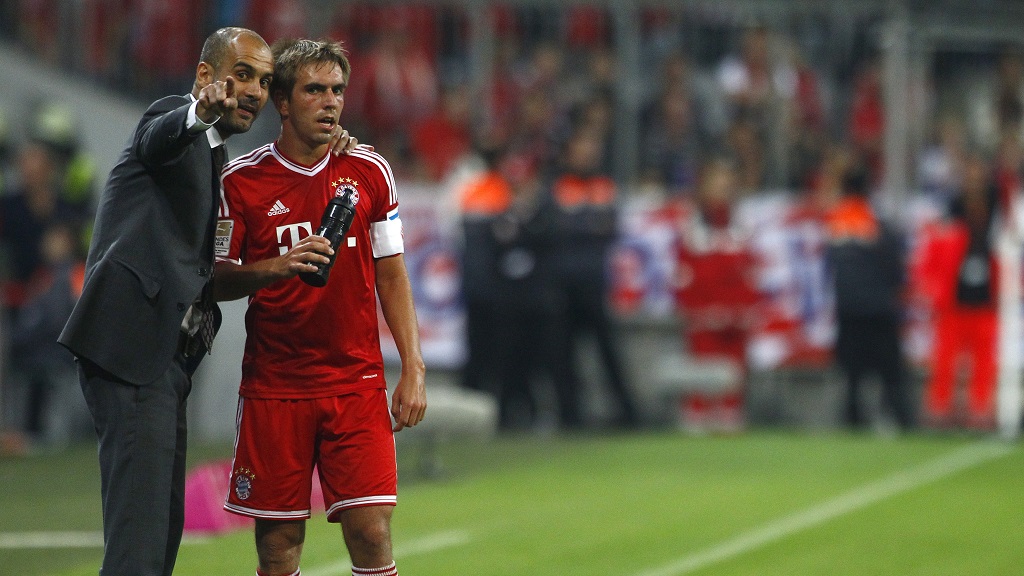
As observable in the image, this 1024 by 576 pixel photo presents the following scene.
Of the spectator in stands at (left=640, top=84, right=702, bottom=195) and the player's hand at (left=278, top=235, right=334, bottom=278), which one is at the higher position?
the spectator in stands at (left=640, top=84, right=702, bottom=195)

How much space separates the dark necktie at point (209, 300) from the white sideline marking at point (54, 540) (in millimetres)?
4085

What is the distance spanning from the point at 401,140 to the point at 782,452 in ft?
22.2

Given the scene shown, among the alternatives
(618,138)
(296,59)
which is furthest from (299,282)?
(618,138)

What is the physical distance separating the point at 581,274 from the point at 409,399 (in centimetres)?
1109

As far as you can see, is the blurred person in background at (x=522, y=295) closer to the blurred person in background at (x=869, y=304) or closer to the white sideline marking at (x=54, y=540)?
the blurred person in background at (x=869, y=304)

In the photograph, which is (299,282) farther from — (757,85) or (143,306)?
(757,85)

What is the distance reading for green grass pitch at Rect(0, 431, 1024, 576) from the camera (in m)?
8.89

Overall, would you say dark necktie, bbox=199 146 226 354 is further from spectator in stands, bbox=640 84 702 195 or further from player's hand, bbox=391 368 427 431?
spectator in stands, bbox=640 84 702 195

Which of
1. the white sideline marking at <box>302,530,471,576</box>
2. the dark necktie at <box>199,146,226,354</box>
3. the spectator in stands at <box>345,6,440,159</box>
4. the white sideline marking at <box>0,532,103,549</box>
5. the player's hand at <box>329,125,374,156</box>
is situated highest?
the spectator in stands at <box>345,6,440,159</box>

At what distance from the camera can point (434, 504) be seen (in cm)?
1146

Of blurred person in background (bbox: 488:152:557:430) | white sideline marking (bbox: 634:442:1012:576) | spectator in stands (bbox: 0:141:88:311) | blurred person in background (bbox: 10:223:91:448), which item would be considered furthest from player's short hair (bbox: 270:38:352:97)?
spectator in stands (bbox: 0:141:88:311)

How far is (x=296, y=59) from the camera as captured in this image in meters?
5.70

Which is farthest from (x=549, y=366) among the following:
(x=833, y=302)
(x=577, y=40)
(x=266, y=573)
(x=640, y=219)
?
(x=266, y=573)

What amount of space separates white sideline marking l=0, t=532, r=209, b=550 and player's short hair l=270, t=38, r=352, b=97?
4.68 m
